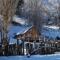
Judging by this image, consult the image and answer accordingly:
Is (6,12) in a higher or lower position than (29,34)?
higher

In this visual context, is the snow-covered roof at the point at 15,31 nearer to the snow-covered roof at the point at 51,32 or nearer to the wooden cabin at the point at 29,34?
the wooden cabin at the point at 29,34

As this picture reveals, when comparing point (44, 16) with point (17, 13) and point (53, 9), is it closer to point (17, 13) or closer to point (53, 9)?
point (53, 9)

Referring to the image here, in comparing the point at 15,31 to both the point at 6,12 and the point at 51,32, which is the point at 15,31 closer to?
the point at 6,12

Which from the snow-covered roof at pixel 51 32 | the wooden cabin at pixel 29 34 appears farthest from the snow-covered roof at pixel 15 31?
the snow-covered roof at pixel 51 32

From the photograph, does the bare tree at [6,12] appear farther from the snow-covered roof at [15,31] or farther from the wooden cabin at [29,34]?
the wooden cabin at [29,34]

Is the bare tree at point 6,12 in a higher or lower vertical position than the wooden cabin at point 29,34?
higher

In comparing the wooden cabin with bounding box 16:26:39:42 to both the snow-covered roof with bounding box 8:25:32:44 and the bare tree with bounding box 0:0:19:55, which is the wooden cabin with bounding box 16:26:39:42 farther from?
the bare tree with bounding box 0:0:19:55

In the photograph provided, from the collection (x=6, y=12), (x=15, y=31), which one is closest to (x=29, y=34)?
(x=15, y=31)

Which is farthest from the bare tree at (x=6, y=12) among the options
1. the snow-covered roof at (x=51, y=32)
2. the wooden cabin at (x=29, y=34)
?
the snow-covered roof at (x=51, y=32)

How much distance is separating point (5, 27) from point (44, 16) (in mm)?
503

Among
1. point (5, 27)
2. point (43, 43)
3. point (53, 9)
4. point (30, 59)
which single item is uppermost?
point (53, 9)

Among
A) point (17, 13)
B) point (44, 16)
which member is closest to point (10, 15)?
point (17, 13)

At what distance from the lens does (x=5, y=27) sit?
10.2 feet

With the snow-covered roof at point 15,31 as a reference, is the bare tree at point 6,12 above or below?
above
